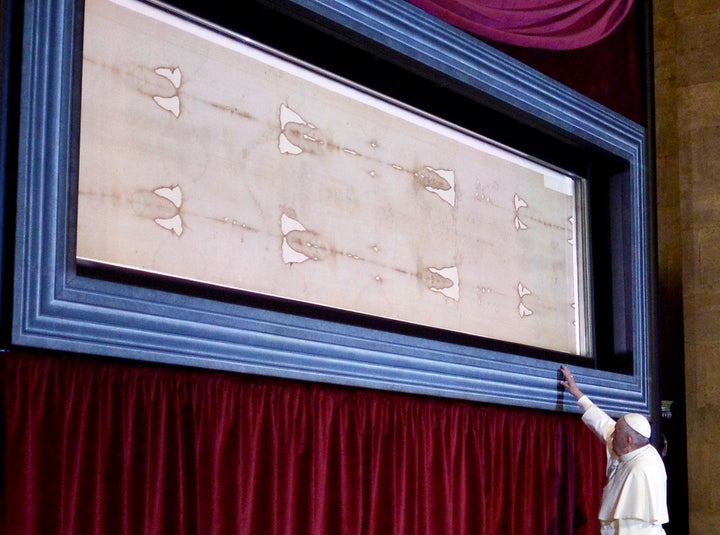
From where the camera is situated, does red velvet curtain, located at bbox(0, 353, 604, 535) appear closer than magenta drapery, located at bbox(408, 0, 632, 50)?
Yes

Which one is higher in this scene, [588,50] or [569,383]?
[588,50]

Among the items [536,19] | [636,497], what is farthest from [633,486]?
[536,19]

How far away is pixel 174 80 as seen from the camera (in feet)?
12.0

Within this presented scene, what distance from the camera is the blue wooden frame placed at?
3.02 m

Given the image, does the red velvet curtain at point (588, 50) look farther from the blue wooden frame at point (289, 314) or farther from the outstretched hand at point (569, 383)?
the outstretched hand at point (569, 383)

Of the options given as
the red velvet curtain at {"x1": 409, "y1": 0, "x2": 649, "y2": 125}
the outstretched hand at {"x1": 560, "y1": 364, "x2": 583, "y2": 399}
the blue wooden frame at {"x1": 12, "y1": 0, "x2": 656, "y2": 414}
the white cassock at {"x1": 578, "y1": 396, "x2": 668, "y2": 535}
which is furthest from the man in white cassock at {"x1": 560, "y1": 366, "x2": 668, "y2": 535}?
the red velvet curtain at {"x1": 409, "y1": 0, "x2": 649, "y2": 125}

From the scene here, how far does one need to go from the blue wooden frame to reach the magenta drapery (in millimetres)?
86

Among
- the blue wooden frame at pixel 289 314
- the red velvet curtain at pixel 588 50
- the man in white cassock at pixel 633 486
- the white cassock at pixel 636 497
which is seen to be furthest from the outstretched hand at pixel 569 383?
the red velvet curtain at pixel 588 50

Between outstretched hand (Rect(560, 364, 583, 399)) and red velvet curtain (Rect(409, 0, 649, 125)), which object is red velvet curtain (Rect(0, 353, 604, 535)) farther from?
red velvet curtain (Rect(409, 0, 649, 125))

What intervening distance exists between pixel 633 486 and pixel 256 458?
196 centimetres

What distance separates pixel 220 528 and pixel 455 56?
7.44 feet

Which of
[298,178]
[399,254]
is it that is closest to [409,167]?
[399,254]

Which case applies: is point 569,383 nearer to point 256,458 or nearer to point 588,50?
point 588,50

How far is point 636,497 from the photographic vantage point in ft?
15.6
